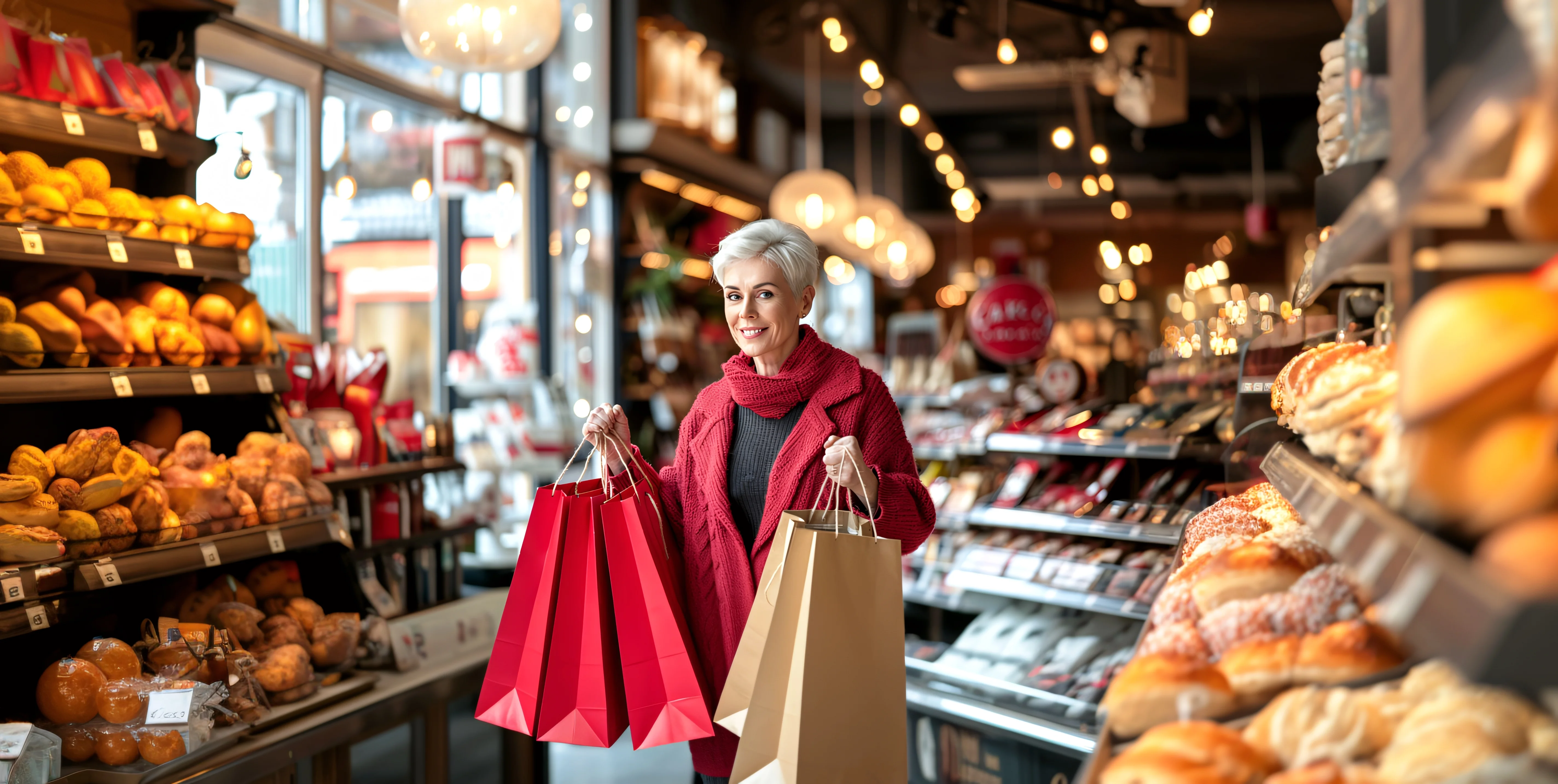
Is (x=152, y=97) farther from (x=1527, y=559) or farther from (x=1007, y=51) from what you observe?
(x=1007, y=51)

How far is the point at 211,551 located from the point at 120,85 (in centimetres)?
120

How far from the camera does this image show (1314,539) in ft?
4.61

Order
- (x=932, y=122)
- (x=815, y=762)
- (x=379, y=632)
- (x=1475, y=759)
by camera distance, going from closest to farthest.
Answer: (x=1475, y=759) < (x=815, y=762) < (x=379, y=632) < (x=932, y=122)

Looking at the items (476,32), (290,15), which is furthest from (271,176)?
(476,32)

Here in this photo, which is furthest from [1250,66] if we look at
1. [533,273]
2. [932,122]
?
[533,273]

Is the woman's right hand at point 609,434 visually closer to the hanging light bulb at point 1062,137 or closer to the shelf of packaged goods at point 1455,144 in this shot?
the shelf of packaged goods at point 1455,144

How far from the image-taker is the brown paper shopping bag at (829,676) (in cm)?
166

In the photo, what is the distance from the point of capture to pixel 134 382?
244 centimetres

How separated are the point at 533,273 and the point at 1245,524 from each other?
5550mm

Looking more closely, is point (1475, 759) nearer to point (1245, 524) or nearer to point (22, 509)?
point (1245, 524)

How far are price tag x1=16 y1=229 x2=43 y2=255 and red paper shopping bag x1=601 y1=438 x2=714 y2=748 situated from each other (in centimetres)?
136

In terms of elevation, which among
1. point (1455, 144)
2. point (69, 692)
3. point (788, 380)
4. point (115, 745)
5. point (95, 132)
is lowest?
point (115, 745)

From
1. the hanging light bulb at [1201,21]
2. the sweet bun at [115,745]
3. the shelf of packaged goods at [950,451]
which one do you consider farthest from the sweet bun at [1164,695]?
the hanging light bulb at [1201,21]

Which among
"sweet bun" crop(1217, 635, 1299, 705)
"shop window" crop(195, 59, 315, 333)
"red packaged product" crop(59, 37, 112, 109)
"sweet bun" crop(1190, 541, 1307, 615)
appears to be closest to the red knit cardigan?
"sweet bun" crop(1190, 541, 1307, 615)
